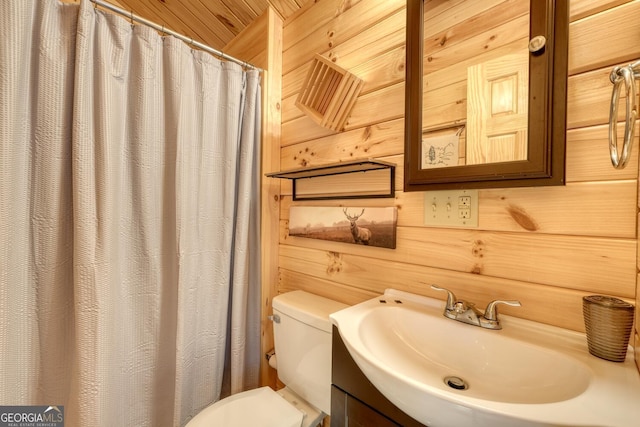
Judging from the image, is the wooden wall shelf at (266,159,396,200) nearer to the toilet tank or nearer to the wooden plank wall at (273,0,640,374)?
the wooden plank wall at (273,0,640,374)

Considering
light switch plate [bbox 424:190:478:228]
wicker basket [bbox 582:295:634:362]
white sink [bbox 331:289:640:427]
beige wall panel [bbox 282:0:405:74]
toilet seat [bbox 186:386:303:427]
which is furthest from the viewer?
beige wall panel [bbox 282:0:405:74]

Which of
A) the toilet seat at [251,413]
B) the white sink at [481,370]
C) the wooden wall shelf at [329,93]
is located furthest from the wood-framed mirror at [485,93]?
the toilet seat at [251,413]

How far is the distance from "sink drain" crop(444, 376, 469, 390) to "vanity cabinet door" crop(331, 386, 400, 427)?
17 cm

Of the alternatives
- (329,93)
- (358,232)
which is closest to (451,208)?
(358,232)

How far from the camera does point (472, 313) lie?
0.76 meters

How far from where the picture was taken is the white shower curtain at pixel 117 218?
36.3 inches

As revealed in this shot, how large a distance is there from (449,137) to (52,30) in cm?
139

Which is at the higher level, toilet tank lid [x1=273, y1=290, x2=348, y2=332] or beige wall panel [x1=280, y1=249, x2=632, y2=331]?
beige wall panel [x1=280, y1=249, x2=632, y2=331]

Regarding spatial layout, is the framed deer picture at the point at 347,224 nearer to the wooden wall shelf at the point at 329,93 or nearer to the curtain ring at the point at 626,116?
the wooden wall shelf at the point at 329,93

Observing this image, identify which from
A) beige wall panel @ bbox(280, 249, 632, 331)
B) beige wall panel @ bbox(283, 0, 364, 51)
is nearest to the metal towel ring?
beige wall panel @ bbox(280, 249, 632, 331)

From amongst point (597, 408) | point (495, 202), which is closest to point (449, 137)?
point (495, 202)

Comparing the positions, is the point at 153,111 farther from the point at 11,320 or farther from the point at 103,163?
the point at 11,320

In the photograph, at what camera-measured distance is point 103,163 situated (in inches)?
39.5

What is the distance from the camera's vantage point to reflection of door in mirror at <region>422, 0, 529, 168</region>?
2.47 ft
